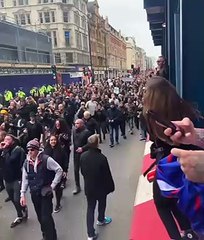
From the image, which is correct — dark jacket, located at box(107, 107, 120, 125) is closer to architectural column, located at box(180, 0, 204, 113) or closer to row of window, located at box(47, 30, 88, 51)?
architectural column, located at box(180, 0, 204, 113)

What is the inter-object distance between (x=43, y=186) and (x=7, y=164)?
1.46 meters

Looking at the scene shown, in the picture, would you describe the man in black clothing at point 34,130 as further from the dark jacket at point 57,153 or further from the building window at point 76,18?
the building window at point 76,18

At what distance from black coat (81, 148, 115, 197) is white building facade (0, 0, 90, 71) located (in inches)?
2432

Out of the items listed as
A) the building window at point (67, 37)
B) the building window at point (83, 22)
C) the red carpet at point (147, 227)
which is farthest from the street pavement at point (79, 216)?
the building window at point (83, 22)

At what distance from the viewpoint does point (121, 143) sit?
46.7 ft

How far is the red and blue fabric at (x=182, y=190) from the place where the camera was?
4.46 feet

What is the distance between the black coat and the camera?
568cm

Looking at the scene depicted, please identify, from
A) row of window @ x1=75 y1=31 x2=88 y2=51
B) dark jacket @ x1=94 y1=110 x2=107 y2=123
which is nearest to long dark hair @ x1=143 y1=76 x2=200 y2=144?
dark jacket @ x1=94 y1=110 x2=107 y2=123

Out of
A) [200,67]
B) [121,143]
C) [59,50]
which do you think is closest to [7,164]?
[200,67]

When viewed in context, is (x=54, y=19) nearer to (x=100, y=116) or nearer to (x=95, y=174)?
(x=100, y=116)

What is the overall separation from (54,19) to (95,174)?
2604 inches

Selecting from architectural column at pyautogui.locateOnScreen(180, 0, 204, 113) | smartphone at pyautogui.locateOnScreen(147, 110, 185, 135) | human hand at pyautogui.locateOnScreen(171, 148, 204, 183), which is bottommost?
human hand at pyautogui.locateOnScreen(171, 148, 204, 183)

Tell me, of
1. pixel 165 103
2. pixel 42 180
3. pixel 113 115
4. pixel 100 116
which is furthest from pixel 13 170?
pixel 100 116

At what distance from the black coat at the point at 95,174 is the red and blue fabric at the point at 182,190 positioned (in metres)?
4.12
